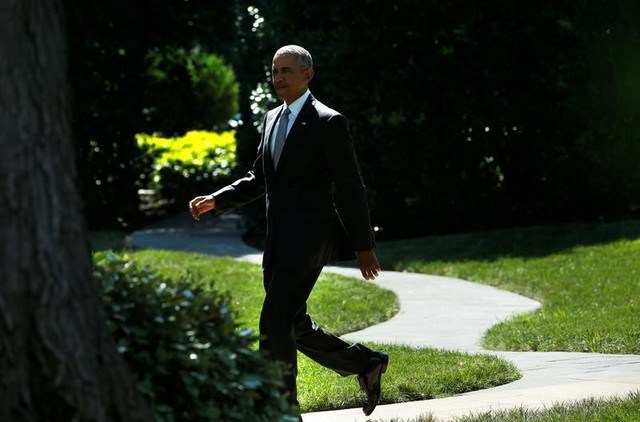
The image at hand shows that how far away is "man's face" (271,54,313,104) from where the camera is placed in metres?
6.25

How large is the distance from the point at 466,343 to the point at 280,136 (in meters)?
3.33

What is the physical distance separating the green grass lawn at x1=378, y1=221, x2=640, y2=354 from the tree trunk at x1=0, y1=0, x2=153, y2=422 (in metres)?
5.29

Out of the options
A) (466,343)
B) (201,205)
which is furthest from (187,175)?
(201,205)

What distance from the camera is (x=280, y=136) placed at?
6336 millimetres

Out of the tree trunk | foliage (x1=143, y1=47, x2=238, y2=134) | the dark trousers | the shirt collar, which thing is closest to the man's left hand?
the dark trousers

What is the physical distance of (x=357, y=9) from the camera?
1488 centimetres

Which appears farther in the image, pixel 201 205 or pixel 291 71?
pixel 201 205

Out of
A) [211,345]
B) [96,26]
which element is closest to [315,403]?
[211,345]

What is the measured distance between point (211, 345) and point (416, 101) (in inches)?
418

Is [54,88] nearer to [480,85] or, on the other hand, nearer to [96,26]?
[480,85]

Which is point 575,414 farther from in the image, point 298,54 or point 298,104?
point 298,54

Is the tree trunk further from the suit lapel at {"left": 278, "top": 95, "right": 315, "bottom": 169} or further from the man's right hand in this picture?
the man's right hand

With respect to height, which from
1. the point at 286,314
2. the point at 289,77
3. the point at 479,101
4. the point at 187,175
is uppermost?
the point at 479,101

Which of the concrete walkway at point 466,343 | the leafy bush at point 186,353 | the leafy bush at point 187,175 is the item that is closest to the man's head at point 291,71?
the concrete walkway at point 466,343
